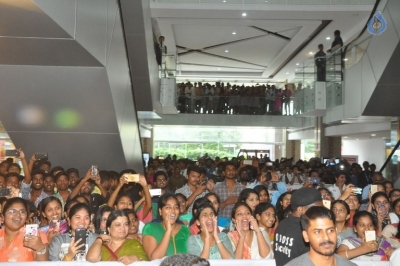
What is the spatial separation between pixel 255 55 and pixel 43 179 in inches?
776

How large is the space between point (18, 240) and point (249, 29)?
1672 centimetres

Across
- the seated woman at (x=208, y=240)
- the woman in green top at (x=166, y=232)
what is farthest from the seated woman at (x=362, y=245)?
the woman in green top at (x=166, y=232)

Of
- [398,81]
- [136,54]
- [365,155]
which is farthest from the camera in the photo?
[365,155]

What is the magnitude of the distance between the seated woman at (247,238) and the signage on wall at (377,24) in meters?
8.63

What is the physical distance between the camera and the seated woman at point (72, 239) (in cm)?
454

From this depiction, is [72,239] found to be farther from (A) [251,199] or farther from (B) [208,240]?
(A) [251,199]

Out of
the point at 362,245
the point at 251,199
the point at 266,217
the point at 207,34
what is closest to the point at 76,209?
the point at 266,217

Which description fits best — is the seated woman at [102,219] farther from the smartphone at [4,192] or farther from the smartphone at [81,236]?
the smartphone at [4,192]

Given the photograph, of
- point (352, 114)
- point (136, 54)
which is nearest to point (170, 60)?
point (136, 54)

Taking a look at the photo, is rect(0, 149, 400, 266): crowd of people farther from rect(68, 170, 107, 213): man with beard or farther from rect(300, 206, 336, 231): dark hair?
rect(68, 170, 107, 213): man with beard

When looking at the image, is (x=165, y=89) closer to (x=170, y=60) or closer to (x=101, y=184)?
(x=170, y=60)

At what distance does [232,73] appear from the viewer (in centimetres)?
3241

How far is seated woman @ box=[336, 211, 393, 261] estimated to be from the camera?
4.73 metres

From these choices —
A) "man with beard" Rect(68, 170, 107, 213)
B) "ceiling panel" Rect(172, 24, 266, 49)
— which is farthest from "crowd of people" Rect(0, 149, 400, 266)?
"ceiling panel" Rect(172, 24, 266, 49)
